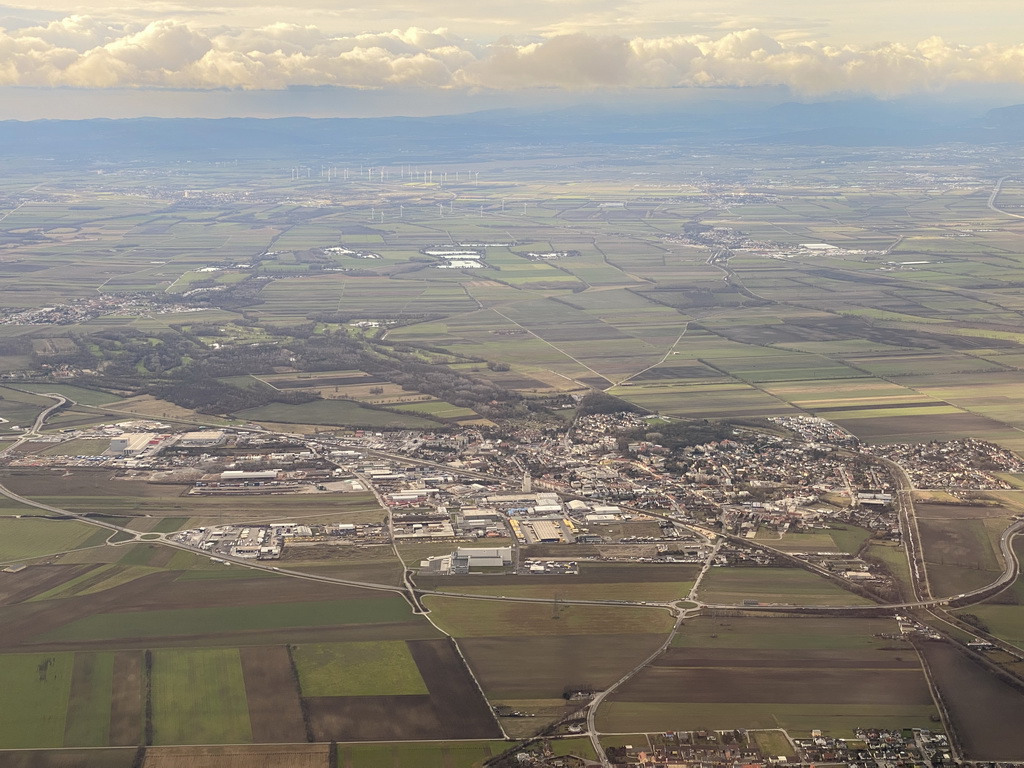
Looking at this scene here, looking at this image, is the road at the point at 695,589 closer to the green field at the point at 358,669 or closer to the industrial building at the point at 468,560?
the industrial building at the point at 468,560

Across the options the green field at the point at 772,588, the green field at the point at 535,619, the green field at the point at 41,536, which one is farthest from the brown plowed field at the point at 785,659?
the green field at the point at 41,536

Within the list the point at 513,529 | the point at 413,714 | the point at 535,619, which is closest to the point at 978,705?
the point at 535,619

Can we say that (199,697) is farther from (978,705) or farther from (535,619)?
(978,705)

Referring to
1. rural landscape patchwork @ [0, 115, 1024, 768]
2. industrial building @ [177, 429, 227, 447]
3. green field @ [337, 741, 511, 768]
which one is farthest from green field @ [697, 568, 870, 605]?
industrial building @ [177, 429, 227, 447]

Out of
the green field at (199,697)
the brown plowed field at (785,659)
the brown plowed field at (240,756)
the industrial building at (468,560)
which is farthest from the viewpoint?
the industrial building at (468,560)

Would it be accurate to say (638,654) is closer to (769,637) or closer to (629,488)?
(769,637)

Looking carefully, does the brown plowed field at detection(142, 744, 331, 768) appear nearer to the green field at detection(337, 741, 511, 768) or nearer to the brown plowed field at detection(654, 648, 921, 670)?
the green field at detection(337, 741, 511, 768)

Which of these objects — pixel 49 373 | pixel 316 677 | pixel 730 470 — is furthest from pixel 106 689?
pixel 49 373
